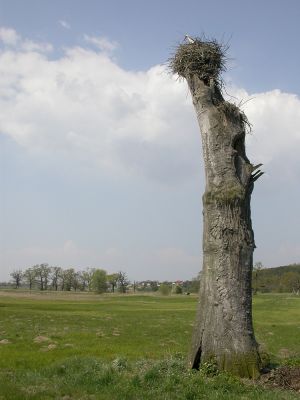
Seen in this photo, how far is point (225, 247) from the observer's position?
10.7 m

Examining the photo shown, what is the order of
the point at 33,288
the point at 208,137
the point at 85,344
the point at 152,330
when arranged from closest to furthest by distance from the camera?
the point at 208,137 → the point at 85,344 → the point at 152,330 → the point at 33,288

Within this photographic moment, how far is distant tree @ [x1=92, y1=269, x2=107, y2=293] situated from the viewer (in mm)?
152625

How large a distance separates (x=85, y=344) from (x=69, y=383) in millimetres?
11766

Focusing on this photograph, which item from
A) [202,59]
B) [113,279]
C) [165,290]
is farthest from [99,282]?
[202,59]

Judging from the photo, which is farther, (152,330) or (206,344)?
(152,330)

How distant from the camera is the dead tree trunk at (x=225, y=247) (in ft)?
34.0

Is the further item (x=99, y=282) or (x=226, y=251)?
(x=99, y=282)

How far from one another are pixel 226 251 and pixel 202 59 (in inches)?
203

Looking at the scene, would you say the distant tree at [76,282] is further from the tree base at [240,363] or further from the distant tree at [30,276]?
the tree base at [240,363]

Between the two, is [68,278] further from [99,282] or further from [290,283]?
[290,283]

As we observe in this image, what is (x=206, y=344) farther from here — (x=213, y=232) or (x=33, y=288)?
(x=33, y=288)

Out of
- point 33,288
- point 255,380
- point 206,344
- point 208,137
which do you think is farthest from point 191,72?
point 33,288

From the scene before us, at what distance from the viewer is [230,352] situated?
10258 millimetres

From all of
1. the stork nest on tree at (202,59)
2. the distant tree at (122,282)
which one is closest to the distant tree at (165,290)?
the distant tree at (122,282)
